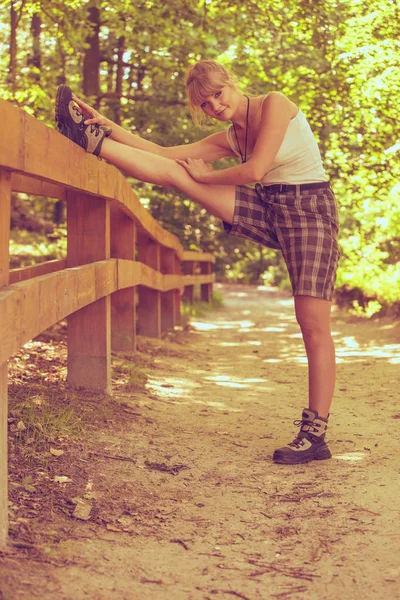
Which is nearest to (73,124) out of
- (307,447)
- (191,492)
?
(191,492)

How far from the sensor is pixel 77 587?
2275 mm

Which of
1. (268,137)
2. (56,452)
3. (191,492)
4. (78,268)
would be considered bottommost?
(191,492)

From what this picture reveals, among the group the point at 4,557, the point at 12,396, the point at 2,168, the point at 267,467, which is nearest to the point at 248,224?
the point at 267,467

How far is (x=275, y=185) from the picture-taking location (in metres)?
3.93

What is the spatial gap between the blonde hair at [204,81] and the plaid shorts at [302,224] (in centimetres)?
48

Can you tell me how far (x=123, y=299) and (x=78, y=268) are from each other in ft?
8.81

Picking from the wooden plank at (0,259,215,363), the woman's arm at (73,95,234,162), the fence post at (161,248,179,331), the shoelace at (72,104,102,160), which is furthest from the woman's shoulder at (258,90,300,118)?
the fence post at (161,248,179,331)

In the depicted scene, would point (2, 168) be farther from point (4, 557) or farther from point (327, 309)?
point (327, 309)

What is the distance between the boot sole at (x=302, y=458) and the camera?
3678mm

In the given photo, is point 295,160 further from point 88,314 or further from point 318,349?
point 88,314

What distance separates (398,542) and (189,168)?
81.1 inches

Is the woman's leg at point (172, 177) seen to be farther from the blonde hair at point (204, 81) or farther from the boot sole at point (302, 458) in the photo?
the boot sole at point (302, 458)

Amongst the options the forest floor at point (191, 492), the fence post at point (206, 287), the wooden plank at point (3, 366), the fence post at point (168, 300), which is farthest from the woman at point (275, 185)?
the fence post at point (206, 287)

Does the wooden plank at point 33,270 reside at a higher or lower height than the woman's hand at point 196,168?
lower
